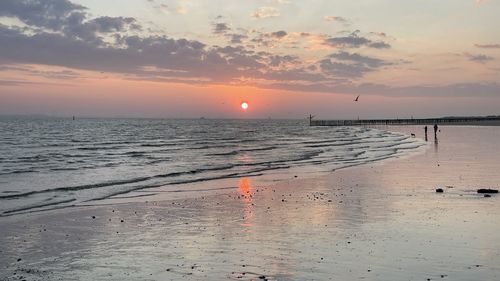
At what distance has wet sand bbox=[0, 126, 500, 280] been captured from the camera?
9133mm

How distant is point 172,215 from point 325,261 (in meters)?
7.01

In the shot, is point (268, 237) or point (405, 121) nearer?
point (268, 237)

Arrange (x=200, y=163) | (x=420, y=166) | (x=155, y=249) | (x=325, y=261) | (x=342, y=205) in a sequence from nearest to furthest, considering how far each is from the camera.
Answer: (x=325, y=261) → (x=155, y=249) → (x=342, y=205) → (x=420, y=166) → (x=200, y=163)

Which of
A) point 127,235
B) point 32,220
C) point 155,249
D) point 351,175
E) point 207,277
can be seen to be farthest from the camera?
point 351,175

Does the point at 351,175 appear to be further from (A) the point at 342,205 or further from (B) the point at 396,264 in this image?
(B) the point at 396,264

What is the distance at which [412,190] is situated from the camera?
19391 millimetres

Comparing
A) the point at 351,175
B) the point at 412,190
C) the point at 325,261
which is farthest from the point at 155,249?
the point at 351,175

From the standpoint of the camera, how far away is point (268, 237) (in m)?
11.7

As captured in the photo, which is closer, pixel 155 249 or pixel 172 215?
pixel 155 249

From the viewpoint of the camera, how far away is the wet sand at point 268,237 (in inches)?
360

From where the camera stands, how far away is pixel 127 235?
12.5 metres

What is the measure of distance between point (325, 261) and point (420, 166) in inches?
869

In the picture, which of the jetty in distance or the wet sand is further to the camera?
the jetty in distance

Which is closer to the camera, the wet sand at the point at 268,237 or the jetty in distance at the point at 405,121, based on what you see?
the wet sand at the point at 268,237
